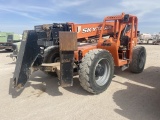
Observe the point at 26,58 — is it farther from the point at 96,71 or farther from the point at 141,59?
the point at 141,59

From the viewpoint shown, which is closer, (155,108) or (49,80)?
(155,108)

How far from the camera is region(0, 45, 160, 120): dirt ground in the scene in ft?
14.3

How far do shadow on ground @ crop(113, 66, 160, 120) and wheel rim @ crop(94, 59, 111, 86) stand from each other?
0.51m

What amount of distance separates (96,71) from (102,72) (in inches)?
11.4

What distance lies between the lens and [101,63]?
5.95 m

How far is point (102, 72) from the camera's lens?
5.91m

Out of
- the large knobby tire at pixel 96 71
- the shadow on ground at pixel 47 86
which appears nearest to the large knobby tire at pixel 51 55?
the shadow on ground at pixel 47 86

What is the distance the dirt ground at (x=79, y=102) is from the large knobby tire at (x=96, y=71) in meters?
0.23

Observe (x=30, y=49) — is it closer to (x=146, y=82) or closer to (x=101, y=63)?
(x=101, y=63)

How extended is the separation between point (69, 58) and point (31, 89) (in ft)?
5.55

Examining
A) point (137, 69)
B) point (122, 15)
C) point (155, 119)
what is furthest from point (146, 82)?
point (155, 119)

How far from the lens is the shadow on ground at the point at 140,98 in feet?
14.4

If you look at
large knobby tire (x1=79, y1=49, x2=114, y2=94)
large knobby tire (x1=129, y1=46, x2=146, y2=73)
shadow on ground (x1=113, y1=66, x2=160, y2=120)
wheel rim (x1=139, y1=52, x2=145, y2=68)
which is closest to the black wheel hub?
large knobby tire (x1=79, y1=49, x2=114, y2=94)

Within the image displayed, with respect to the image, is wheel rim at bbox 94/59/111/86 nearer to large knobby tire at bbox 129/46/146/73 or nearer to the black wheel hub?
the black wheel hub
